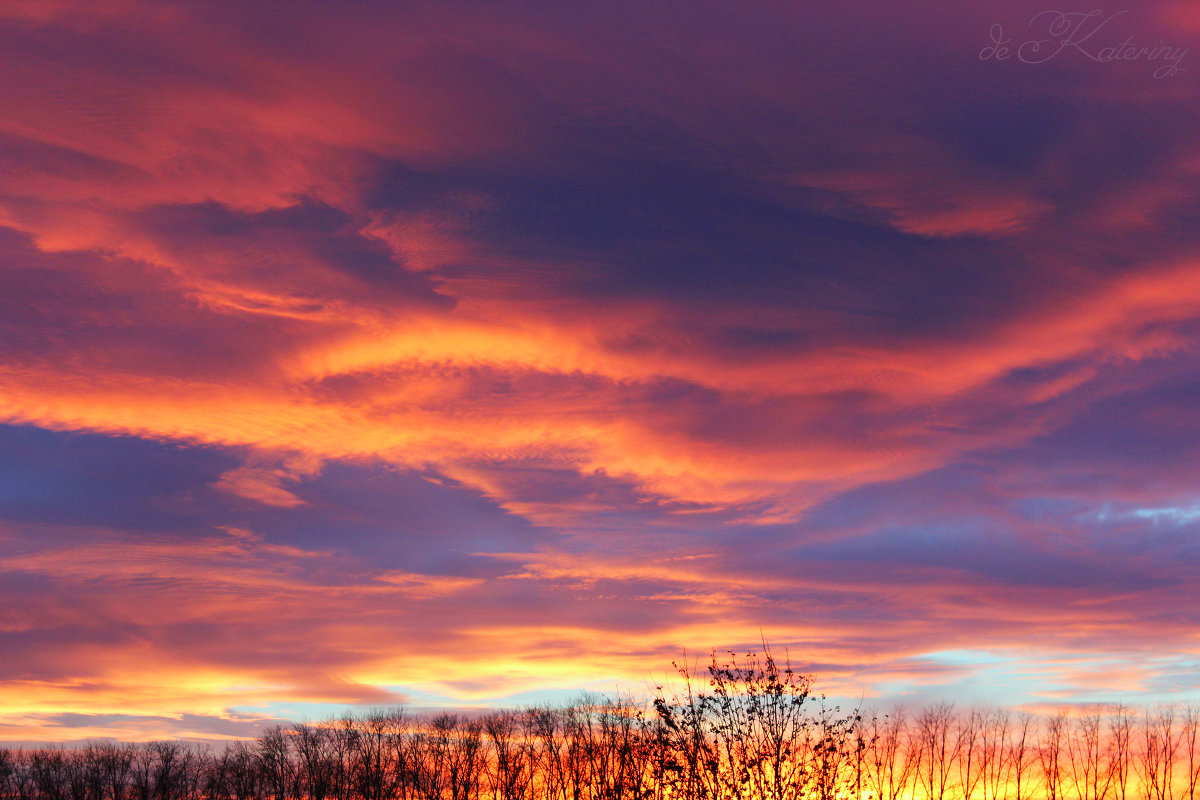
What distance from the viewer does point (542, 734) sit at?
398ft

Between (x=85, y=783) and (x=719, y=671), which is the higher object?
(x=719, y=671)

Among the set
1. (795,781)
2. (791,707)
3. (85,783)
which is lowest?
(85,783)

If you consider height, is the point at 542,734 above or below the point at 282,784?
above

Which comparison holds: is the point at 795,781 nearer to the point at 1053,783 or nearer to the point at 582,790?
the point at 1053,783

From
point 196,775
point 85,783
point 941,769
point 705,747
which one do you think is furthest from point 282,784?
point 705,747

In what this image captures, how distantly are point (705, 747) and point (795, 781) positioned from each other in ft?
10.4

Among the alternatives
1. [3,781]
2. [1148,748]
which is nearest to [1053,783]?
[1148,748]

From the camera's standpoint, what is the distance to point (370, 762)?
142m

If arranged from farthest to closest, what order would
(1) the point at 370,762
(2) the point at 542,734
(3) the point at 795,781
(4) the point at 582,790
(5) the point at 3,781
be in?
(5) the point at 3,781 < (1) the point at 370,762 < (2) the point at 542,734 < (4) the point at 582,790 < (3) the point at 795,781

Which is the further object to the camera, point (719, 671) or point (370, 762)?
point (370, 762)

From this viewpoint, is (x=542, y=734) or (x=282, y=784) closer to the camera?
(x=542, y=734)

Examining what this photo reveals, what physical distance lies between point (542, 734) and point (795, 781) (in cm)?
9123

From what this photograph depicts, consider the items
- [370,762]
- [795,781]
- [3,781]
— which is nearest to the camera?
[795,781]

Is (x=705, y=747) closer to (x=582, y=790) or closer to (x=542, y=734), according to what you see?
(x=582, y=790)
